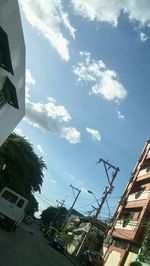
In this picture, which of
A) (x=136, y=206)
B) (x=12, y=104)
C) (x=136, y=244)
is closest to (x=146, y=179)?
(x=136, y=206)

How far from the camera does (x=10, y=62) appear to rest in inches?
527

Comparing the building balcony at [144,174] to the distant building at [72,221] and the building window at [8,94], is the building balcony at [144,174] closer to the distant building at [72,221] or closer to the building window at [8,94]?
the building window at [8,94]

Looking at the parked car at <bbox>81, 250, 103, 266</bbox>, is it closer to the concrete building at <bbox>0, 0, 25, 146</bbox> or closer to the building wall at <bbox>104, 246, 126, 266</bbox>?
the building wall at <bbox>104, 246, 126, 266</bbox>

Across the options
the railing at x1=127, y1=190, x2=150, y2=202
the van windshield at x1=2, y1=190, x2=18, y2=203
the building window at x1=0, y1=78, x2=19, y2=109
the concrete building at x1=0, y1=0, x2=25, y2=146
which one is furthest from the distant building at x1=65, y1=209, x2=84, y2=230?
the building window at x1=0, y1=78, x2=19, y2=109

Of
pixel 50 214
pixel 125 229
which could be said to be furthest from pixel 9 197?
pixel 50 214

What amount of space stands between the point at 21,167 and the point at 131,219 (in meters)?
12.5

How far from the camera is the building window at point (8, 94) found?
15.9 meters

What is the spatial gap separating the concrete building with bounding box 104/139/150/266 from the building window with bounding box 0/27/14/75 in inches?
776

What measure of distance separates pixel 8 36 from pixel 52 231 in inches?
2066

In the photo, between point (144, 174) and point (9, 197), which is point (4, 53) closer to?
point (9, 197)

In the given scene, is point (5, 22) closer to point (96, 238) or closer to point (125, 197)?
point (125, 197)

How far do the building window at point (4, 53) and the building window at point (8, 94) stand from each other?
193cm

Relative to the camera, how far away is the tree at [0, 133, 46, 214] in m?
36.7

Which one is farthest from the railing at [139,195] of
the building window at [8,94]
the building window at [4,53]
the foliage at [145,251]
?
the building window at [4,53]
